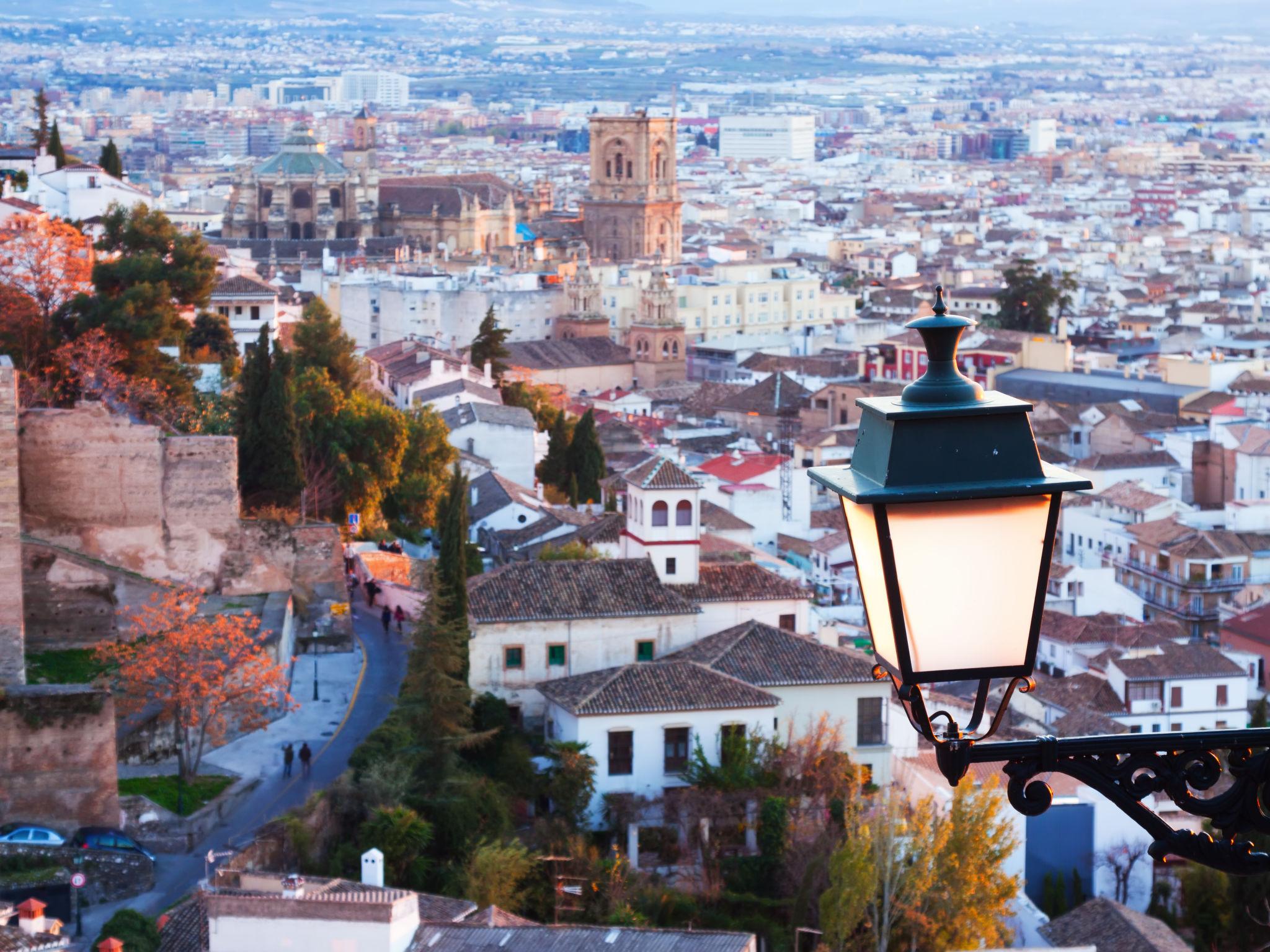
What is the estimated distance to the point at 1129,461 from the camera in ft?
114

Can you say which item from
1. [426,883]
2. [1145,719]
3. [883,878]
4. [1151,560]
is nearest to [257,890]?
[426,883]

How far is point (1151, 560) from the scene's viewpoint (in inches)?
1127

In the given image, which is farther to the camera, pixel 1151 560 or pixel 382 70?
pixel 382 70

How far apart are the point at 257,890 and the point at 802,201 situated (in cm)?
9865

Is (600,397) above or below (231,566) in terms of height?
below

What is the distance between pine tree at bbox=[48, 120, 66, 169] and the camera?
28188 millimetres

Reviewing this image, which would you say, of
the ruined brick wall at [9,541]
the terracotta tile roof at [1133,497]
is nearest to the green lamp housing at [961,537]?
the ruined brick wall at [9,541]

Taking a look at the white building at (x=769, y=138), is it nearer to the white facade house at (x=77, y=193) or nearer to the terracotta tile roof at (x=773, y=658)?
the white facade house at (x=77, y=193)

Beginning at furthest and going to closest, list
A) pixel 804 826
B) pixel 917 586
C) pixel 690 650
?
pixel 690 650 < pixel 804 826 < pixel 917 586

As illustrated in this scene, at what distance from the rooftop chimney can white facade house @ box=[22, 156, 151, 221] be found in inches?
598

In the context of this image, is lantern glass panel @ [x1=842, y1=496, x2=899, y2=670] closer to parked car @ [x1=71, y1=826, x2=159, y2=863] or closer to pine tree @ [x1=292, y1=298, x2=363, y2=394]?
parked car @ [x1=71, y1=826, x2=159, y2=863]

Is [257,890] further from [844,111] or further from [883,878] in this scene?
[844,111]

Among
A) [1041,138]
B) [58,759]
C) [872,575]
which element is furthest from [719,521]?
[1041,138]

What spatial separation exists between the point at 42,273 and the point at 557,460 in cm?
999
